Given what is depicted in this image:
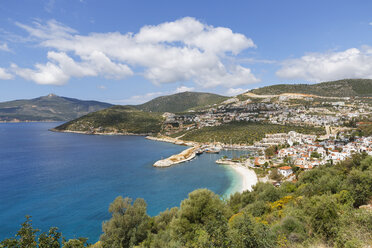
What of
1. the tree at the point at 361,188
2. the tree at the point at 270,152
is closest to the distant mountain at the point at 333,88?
the tree at the point at 270,152

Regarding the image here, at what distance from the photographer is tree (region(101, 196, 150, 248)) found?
16.5 m

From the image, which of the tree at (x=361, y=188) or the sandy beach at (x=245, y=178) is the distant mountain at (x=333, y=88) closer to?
the sandy beach at (x=245, y=178)

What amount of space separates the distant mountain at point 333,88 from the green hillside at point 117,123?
10106 centimetres

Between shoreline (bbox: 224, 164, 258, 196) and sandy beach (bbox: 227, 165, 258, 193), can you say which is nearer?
shoreline (bbox: 224, 164, 258, 196)

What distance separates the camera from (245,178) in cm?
4022

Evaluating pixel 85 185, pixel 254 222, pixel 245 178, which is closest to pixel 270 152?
pixel 245 178

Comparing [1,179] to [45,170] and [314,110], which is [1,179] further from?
[314,110]

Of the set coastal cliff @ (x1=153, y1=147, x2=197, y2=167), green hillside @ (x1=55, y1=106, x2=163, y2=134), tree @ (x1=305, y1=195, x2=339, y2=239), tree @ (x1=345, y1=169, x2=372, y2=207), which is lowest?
coastal cliff @ (x1=153, y1=147, x2=197, y2=167)

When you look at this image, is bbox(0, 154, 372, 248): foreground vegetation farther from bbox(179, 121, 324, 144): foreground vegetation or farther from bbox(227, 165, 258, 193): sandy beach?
bbox(179, 121, 324, 144): foreground vegetation

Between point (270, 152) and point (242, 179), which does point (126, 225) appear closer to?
point (242, 179)

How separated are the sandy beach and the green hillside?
274 feet

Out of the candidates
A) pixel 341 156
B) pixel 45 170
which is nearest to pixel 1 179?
pixel 45 170

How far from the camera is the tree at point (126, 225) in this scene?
54.0 feet

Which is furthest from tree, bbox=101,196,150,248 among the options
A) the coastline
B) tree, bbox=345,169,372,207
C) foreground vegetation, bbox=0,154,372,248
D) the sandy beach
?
the sandy beach
